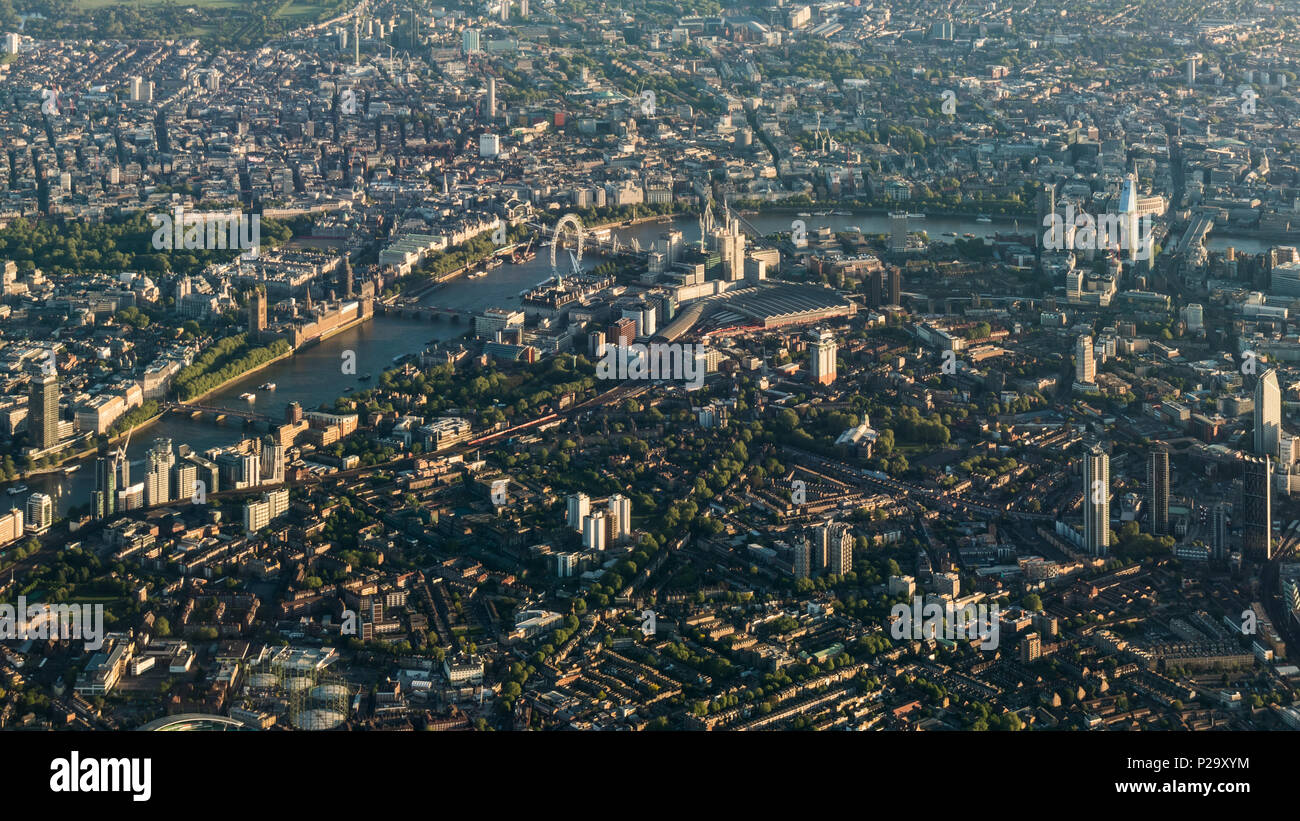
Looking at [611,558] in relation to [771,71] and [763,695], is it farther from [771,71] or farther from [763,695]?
[771,71]

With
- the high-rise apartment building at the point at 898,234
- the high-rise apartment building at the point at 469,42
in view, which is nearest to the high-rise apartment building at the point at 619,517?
the high-rise apartment building at the point at 898,234

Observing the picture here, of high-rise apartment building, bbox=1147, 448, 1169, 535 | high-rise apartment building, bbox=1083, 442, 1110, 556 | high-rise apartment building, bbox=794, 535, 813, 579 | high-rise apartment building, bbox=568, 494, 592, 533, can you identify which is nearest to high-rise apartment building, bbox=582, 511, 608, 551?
high-rise apartment building, bbox=568, 494, 592, 533

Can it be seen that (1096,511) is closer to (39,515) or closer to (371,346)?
(39,515)

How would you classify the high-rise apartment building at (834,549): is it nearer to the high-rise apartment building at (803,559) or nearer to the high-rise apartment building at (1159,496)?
the high-rise apartment building at (803,559)

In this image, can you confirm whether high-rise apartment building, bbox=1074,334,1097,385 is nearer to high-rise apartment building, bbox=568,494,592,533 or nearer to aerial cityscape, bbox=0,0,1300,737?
aerial cityscape, bbox=0,0,1300,737

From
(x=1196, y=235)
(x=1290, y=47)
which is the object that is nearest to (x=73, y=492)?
(x=1196, y=235)

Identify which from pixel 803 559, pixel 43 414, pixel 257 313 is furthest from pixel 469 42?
pixel 803 559
